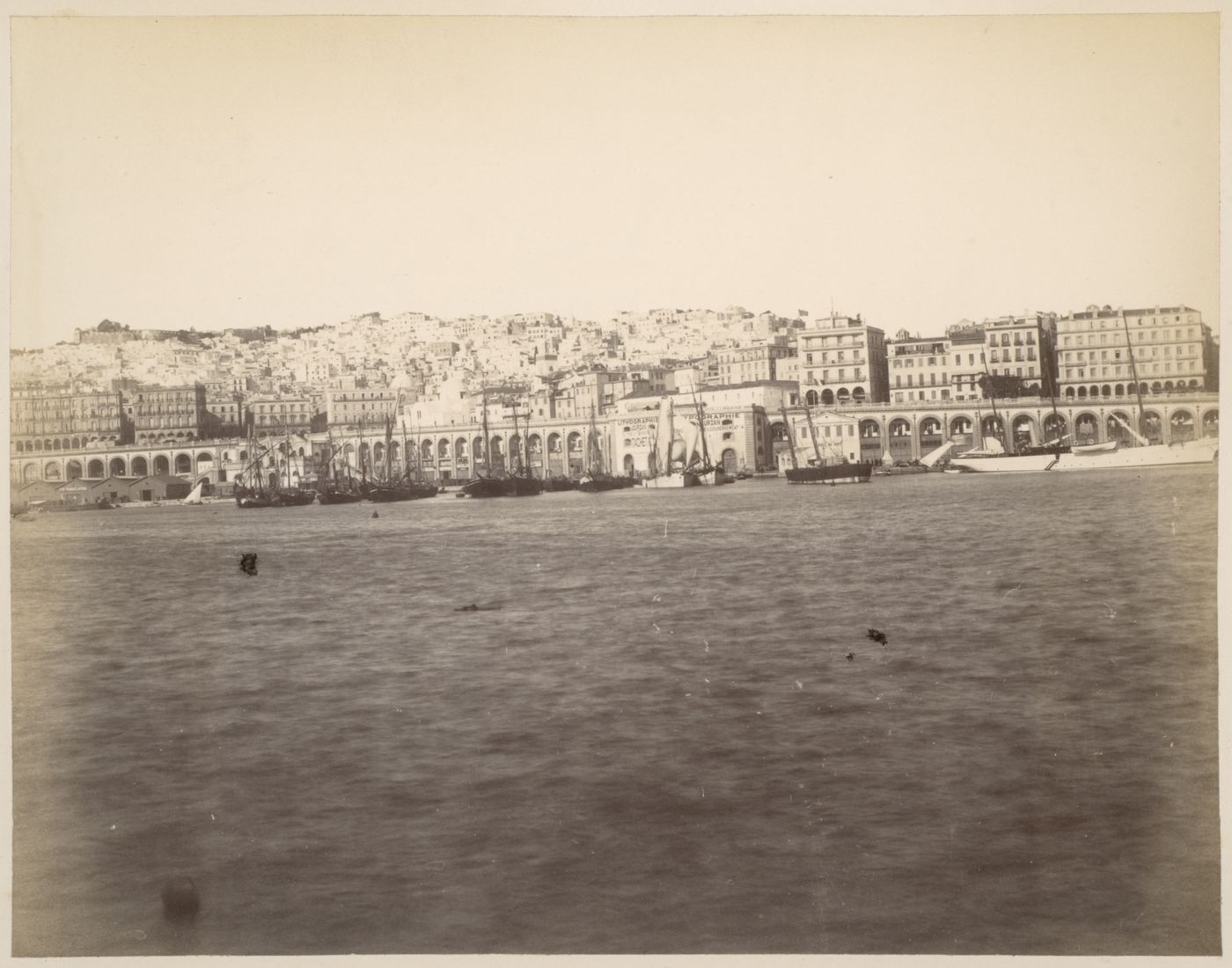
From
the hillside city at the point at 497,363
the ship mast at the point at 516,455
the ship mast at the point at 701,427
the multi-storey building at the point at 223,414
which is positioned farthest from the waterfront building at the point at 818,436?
the multi-storey building at the point at 223,414

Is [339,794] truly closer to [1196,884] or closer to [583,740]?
[583,740]

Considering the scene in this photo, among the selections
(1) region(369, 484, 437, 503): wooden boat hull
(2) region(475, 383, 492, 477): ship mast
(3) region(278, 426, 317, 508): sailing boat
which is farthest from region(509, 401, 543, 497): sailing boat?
(3) region(278, 426, 317, 508): sailing boat

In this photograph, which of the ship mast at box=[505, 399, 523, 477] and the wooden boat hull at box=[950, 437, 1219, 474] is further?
the ship mast at box=[505, 399, 523, 477]

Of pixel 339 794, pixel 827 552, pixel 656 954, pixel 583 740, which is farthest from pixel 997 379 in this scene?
pixel 339 794

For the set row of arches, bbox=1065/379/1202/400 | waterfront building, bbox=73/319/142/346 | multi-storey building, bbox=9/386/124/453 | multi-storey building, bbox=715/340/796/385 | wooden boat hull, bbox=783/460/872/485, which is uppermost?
waterfront building, bbox=73/319/142/346

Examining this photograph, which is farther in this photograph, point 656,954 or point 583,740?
point 583,740

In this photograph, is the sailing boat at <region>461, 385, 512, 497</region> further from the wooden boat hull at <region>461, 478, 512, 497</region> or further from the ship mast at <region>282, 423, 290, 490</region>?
the ship mast at <region>282, 423, 290, 490</region>

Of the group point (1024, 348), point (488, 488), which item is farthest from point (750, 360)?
point (488, 488)
